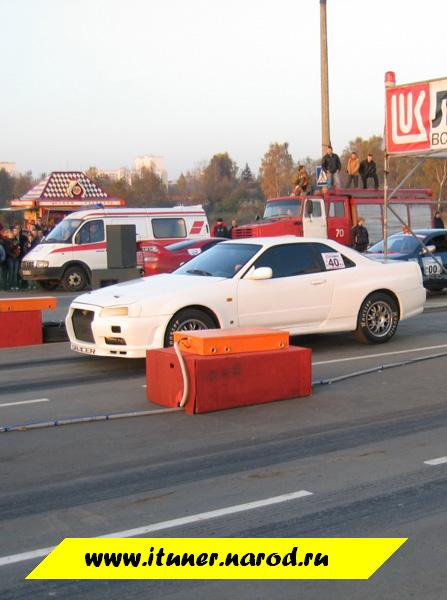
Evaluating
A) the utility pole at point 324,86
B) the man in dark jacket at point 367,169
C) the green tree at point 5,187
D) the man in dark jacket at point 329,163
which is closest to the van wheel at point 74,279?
the man in dark jacket at point 329,163

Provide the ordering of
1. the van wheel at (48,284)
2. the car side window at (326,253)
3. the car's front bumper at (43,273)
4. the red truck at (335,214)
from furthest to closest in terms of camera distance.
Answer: the red truck at (335,214) < the van wheel at (48,284) < the car's front bumper at (43,273) < the car side window at (326,253)

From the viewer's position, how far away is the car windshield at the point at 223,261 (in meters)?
11.3

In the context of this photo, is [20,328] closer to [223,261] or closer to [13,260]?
[223,261]

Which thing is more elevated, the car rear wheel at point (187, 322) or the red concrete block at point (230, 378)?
the car rear wheel at point (187, 322)

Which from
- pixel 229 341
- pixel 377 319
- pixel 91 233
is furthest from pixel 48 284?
pixel 229 341

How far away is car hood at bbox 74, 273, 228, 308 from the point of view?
10.4 m

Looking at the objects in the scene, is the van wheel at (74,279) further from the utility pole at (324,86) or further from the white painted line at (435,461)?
the white painted line at (435,461)

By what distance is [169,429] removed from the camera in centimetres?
767

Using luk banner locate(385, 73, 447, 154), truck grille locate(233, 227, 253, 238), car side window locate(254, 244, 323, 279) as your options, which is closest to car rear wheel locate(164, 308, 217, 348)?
car side window locate(254, 244, 323, 279)

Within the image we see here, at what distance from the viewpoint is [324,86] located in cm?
2430

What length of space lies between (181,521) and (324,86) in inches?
814

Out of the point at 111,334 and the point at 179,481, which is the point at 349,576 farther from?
the point at 111,334

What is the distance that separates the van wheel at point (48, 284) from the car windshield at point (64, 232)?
112 centimetres

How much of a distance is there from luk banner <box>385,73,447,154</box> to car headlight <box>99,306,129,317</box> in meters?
7.80
